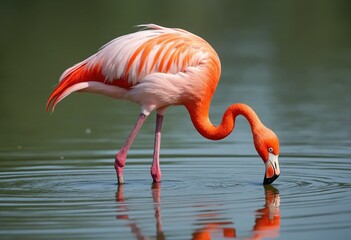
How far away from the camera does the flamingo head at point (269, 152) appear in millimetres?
9555

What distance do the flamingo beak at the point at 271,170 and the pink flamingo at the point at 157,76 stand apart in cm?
9

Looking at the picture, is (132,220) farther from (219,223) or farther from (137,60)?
(137,60)

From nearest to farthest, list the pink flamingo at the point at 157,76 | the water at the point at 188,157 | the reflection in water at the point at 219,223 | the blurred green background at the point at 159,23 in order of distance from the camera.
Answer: the reflection in water at the point at 219,223 < the water at the point at 188,157 < the pink flamingo at the point at 157,76 < the blurred green background at the point at 159,23

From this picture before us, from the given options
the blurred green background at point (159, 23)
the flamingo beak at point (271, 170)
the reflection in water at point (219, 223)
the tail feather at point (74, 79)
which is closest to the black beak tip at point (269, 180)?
the flamingo beak at point (271, 170)

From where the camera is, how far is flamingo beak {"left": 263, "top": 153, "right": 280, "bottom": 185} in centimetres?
954

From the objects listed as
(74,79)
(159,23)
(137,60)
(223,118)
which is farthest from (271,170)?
(159,23)

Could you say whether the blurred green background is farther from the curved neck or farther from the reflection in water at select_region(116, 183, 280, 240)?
the reflection in water at select_region(116, 183, 280, 240)

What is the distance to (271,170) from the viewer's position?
9562 mm

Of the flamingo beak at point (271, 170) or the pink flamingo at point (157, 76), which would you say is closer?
the flamingo beak at point (271, 170)

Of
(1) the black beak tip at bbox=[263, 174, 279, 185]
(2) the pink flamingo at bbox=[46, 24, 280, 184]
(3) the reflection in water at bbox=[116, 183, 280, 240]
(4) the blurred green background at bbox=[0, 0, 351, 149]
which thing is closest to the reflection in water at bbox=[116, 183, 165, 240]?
(3) the reflection in water at bbox=[116, 183, 280, 240]

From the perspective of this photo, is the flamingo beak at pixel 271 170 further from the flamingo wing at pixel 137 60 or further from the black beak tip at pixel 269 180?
the flamingo wing at pixel 137 60

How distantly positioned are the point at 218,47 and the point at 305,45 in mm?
2044

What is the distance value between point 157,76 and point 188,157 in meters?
1.75

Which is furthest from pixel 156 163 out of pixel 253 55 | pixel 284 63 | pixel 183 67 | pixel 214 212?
pixel 253 55
